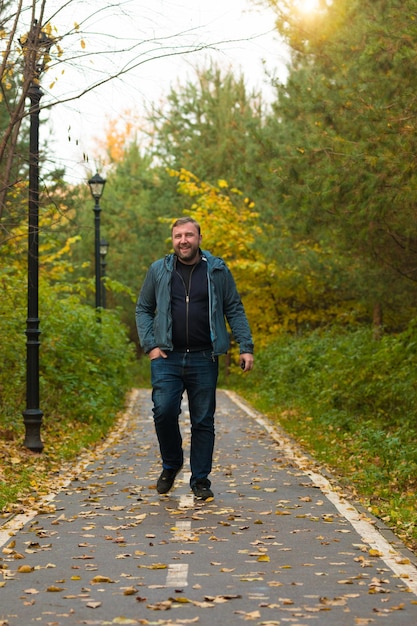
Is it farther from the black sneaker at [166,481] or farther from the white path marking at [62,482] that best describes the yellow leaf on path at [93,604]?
the black sneaker at [166,481]

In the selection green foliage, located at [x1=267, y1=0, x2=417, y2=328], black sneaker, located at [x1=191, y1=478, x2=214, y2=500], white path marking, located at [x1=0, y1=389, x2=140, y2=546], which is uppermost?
green foliage, located at [x1=267, y1=0, x2=417, y2=328]

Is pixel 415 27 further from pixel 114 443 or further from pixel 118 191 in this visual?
pixel 118 191

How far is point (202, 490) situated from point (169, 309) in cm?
163

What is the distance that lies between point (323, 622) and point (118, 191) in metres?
45.0

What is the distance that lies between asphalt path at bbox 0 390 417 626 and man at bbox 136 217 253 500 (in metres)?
0.61

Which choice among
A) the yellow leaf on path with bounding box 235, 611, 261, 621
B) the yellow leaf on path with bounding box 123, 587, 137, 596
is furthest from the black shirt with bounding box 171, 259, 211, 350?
the yellow leaf on path with bounding box 235, 611, 261, 621

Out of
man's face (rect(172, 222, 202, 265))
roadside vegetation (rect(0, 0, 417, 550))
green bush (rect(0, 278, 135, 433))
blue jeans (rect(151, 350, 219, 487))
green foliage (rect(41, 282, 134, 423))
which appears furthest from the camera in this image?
green foliage (rect(41, 282, 134, 423))

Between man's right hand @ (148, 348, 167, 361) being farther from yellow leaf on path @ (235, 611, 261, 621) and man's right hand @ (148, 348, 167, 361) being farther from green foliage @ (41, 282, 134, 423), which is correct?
green foliage @ (41, 282, 134, 423)

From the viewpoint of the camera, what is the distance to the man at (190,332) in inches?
366

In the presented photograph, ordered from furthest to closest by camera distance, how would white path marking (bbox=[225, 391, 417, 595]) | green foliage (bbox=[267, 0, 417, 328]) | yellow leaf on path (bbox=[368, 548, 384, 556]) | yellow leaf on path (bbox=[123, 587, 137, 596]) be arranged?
green foliage (bbox=[267, 0, 417, 328]), yellow leaf on path (bbox=[368, 548, 384, 556]), white path marking (bbox=[225, 391, 417, 595]), yellow leaf on path (bbox=[123, 587, 137, 596])

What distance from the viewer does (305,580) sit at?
21.0ft

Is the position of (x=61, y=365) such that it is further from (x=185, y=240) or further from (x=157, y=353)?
(x=185, y=240)

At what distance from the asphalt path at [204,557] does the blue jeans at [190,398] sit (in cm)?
46

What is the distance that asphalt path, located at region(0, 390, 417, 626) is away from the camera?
571 centimetres
